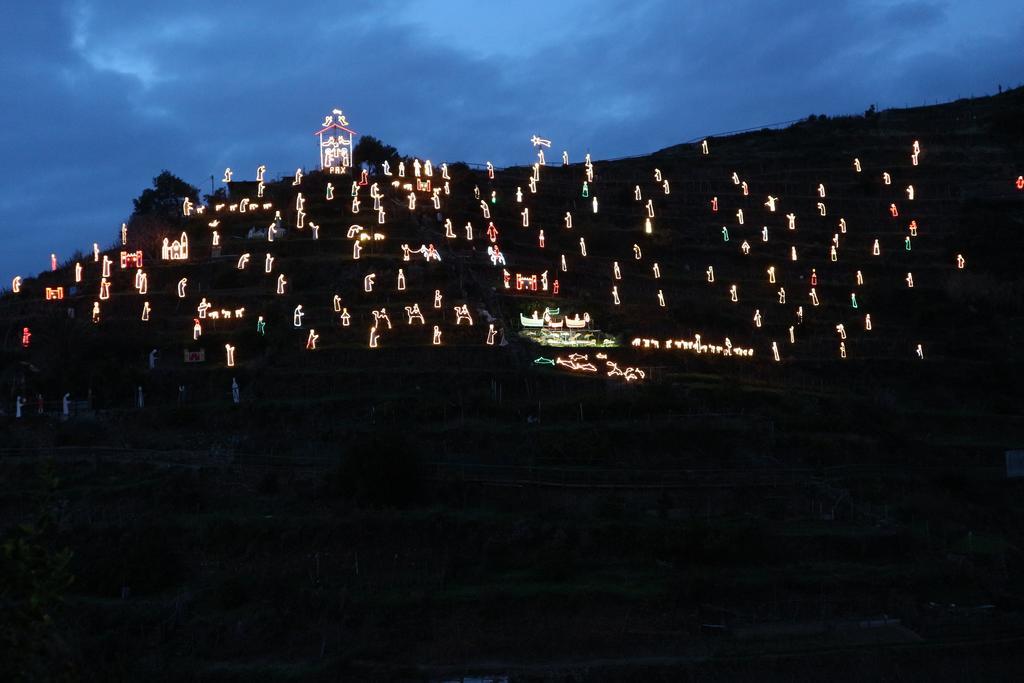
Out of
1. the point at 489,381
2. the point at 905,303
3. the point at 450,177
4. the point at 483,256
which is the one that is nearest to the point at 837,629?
the point at 489,381

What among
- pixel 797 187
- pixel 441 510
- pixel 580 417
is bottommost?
pixel 441 510

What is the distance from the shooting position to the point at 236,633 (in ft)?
85.4

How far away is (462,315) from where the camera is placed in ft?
143

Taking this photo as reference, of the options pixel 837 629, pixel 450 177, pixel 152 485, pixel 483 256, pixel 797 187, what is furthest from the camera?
pixel 797 187

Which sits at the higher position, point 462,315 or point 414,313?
point 414,313

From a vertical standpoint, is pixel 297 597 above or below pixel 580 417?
A: below

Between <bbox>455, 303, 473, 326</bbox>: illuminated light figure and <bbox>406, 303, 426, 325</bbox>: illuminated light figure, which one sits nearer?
<bbox>455, 303, 473, 326</bbox>: illuminated light figure

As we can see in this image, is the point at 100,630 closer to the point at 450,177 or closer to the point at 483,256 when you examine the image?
the point at 483,256

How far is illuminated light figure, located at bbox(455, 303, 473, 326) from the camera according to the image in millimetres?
43344

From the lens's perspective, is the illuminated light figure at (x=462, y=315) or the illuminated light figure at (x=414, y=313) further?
the illuminated light figure at (x=414, y=313)

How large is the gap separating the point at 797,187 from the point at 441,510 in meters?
48.0

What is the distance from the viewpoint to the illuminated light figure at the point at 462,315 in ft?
142

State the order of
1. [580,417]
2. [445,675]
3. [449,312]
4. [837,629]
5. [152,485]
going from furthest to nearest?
[449,312] → [580,417] → [152,485] → [837,629] → [445,675]

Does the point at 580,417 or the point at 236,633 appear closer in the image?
the point at 236,633
